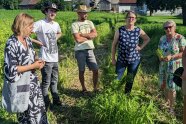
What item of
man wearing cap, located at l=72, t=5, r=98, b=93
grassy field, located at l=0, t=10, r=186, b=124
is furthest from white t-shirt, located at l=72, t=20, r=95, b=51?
grassy field, located at l=0, t=10, r=186, b=124

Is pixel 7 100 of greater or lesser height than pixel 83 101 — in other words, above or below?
above

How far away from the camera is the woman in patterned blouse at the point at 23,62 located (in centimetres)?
376

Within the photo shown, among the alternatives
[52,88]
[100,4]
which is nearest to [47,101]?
Answer: [52,88]

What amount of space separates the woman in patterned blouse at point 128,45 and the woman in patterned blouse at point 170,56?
16.0 inches

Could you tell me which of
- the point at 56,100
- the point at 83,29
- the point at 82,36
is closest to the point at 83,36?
the point at 82,36

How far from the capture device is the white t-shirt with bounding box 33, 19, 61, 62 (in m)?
5.41

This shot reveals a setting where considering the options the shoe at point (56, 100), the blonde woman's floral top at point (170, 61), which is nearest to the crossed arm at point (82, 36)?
the shoe at point (56, 100)

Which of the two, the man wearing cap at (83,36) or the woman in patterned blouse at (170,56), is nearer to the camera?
the woman in patterned blouse at (170,56)

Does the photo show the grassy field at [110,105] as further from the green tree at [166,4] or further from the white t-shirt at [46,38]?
the green tree at [166,4]

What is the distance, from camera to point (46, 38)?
546 centimetres

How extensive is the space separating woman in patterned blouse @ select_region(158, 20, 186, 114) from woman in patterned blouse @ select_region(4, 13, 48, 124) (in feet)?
7.01

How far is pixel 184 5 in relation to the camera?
30734 millimetres

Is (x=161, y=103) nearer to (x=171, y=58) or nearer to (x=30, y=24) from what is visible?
(x=171, y=58)

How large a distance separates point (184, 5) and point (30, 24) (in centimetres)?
2853
